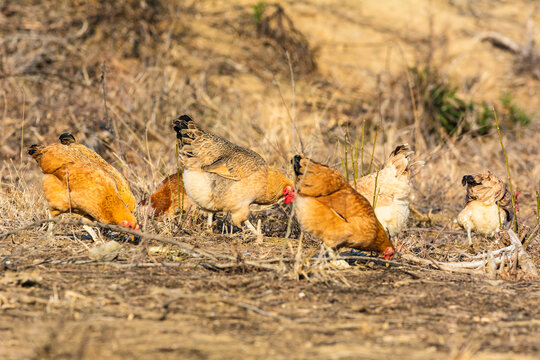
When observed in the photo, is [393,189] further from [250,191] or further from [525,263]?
[525,263]

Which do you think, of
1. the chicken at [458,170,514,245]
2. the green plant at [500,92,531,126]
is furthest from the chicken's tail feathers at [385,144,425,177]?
the green plant at [500,92,531,126]

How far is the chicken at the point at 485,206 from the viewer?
Result: 604 centimetres

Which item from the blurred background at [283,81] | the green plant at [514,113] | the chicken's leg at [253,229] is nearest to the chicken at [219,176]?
the chicken's leg at [253,229]

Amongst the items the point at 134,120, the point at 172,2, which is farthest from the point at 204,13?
the point at 134,120

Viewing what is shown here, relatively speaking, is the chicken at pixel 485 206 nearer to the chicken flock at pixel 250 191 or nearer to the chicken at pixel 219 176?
the chicken flock at pixel 250 191

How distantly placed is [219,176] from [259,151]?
5.32ft

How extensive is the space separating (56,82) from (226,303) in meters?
6.47

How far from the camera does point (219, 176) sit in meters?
5.64

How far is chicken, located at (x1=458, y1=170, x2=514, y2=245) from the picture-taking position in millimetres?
6039

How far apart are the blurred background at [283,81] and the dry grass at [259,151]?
4 cm

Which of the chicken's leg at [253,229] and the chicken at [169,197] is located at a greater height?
the chicken at [169,197]

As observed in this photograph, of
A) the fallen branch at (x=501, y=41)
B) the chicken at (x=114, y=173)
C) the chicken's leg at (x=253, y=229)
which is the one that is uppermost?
the fallen branch at (x=501, y=41)

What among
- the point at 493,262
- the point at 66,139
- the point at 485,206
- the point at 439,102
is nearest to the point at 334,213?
the point at 493,262

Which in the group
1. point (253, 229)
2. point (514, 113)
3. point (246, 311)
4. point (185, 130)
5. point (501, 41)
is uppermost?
point (501, 41)
